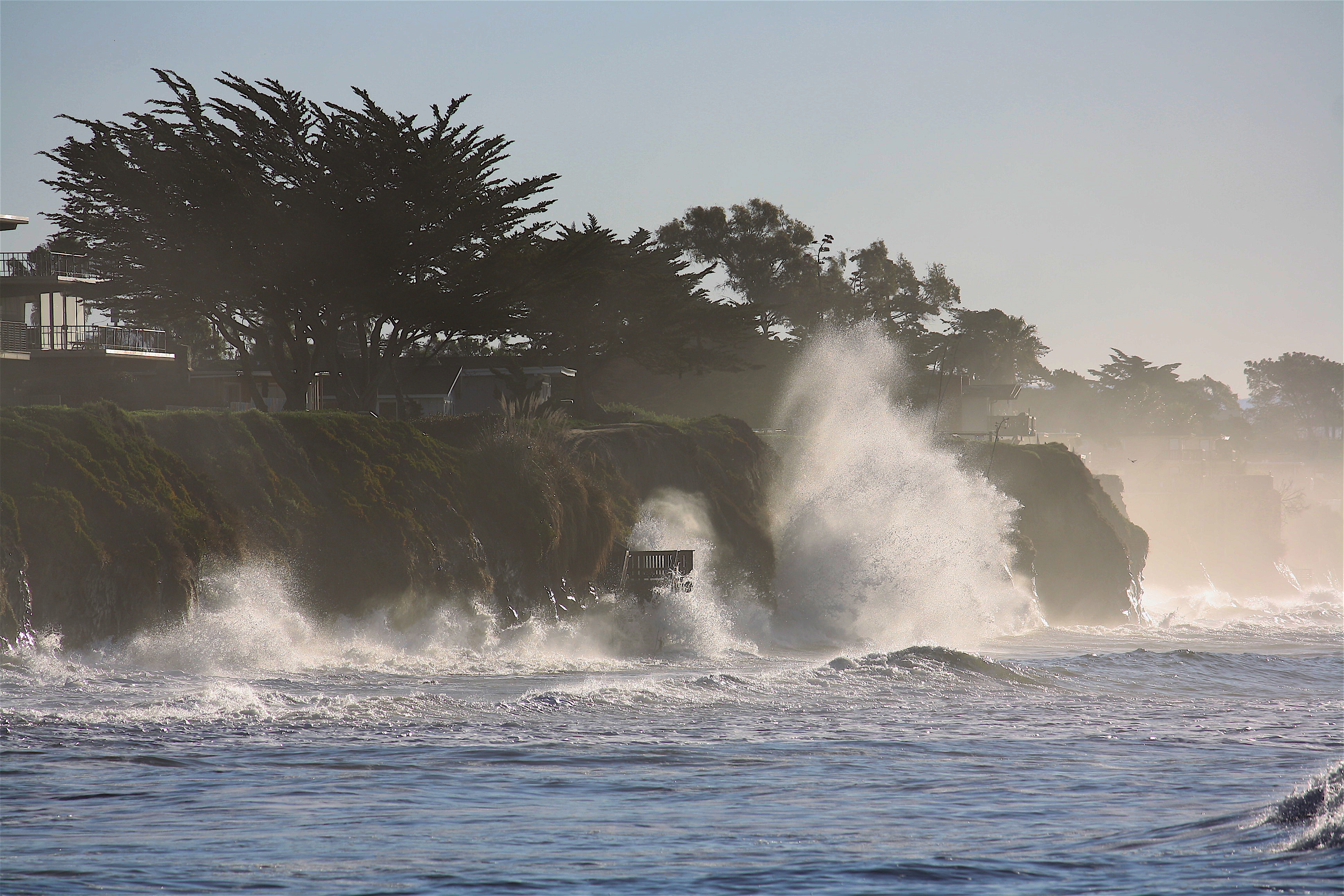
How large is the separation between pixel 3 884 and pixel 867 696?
13.6m

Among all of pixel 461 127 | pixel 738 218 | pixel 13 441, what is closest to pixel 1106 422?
pixel 738 218

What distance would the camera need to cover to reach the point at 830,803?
1241 cm

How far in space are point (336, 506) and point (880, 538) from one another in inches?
723

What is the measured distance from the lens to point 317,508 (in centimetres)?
2619

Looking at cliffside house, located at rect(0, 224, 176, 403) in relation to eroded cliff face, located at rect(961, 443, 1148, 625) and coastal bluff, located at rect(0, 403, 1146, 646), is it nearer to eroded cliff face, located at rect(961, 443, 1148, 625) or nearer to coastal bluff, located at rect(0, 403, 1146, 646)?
coastal bluff, located at rect(0, 403, 1146, 646)

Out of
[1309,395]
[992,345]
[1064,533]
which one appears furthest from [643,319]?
[1309,395]

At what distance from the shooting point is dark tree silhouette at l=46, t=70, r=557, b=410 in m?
35.4

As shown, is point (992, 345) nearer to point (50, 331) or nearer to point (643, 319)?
point (643, 319)

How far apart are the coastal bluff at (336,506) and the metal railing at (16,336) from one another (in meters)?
26.4

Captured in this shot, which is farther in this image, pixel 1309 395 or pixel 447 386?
pixel 1309 395

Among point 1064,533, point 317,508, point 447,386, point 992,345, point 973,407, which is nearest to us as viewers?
point 317,508

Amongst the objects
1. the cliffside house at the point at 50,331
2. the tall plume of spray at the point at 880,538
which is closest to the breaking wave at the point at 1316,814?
→ the tall plume of spray at the point at 880,538

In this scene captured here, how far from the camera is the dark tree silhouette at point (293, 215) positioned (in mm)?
35375

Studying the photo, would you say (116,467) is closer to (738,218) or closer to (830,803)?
(830,803)
